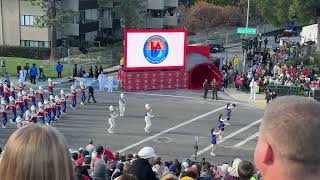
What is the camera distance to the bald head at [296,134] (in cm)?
230

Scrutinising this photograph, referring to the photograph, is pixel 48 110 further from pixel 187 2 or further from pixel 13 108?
pixel 187 2

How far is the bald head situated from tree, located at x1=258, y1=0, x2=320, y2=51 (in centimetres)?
3994

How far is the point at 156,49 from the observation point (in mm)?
32469

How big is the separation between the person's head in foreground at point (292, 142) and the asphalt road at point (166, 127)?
58.1ft

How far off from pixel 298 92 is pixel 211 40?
28255mm

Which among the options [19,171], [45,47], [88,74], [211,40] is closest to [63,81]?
[88,74]

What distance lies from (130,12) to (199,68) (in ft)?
58.8

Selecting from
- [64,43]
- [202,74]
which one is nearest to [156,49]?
[202,74]

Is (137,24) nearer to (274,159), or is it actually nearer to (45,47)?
(45,47)

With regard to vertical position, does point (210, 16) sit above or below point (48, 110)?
above

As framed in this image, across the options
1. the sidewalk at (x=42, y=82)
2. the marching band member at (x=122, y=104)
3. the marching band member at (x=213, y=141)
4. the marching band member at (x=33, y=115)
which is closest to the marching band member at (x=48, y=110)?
the marching band member at (x=33, y=115)

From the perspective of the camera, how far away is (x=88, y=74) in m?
34.8

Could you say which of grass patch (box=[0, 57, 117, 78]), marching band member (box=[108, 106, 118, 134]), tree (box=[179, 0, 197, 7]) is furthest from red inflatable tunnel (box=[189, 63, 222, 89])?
tree (box=[179, 0, 197, 7])

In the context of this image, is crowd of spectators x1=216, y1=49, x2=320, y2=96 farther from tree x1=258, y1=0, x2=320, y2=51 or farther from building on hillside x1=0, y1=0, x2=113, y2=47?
building on hillside x1=0, y1=0, x2=113, y2=47
